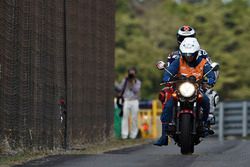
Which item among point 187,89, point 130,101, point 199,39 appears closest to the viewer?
point 187,89

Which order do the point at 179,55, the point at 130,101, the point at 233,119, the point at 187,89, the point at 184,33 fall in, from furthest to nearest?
the point at 233,119 → the point at 130,101 → the point at 184,33 → the point at 179,55 → the point at 187,89

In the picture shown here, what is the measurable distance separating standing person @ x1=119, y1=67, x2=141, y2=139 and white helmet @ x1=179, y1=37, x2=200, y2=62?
449 inches

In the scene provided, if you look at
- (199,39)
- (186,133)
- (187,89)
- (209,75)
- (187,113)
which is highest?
(199,39)

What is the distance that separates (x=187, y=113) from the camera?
15492 mm

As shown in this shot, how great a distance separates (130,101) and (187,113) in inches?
498

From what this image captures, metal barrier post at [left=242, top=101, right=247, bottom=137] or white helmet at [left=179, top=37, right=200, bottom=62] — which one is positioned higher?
white helmet at [left=179, top=37, right=200, bottom=62]

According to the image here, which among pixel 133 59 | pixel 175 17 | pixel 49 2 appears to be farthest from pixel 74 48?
pixel 175 17

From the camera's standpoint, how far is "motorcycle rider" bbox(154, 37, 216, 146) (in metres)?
15.8

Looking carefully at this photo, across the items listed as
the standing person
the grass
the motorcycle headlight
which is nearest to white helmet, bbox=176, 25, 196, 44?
the motorcycle headlight

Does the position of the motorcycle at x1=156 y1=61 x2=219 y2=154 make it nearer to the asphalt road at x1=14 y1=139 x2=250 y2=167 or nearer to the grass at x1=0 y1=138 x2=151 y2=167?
the asphalt road at x1=14 y1=139 x2=250 y2=167

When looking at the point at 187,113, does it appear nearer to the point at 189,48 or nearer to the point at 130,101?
the point at 189,48

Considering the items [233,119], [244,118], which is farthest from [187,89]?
[233,119]

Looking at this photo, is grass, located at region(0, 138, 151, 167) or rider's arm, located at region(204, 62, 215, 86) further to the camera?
rider's arm, located at region(204, 62, 215, 86)

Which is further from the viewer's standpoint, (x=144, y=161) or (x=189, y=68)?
(x=189, y=68)
